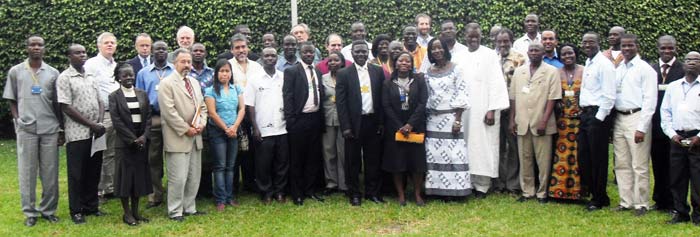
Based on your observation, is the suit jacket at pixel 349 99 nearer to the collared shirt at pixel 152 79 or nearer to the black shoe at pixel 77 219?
the collared shirt at pixel 152 79

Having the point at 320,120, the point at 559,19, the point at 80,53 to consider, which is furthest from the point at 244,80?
the point at 559,19

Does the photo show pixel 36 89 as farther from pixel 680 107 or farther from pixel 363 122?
pixel 680 107

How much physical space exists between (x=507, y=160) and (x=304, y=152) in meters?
2.63

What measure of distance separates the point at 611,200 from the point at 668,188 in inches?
35.1

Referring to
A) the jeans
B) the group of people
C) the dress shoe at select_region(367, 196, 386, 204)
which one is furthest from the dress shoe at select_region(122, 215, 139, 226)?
the dress shoe at select_region(367, 196, 386, 204)

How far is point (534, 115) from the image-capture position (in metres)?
8.45

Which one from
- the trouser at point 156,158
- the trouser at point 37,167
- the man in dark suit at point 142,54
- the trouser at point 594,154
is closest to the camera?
the trouser at point 37,167

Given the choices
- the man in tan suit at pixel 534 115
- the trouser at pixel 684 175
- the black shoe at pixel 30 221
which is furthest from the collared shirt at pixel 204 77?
the trouser at pixel 684 175

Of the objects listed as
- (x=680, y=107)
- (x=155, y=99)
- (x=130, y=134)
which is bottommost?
(x=130, y=134)

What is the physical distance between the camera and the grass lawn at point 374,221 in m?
7.22

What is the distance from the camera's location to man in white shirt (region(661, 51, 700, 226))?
700 cm

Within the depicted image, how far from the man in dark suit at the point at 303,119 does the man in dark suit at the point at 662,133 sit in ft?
12.3

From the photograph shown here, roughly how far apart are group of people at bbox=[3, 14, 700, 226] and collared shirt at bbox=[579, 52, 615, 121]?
17 millimetres

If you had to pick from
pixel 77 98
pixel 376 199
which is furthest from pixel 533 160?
pixel 77 98
